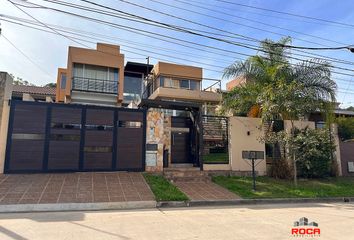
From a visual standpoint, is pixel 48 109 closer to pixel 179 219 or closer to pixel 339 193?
pixel 179 219

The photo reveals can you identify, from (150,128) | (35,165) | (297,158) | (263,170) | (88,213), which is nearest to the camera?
(88,213)

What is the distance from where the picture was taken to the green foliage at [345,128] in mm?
18438

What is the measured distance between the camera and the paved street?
537 centimetres

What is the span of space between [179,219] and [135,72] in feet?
71.4

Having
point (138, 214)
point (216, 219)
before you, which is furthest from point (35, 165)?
point (216, 219)

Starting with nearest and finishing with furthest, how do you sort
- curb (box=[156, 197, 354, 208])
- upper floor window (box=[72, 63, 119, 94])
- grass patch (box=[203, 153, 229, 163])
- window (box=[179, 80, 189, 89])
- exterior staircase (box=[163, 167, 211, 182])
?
curb (box=[156, 197, 354, 208]), exterior staircase (box=[163, 167, 211, 182]), grass patch (box=[203, 153, 229, 163]), upper floor window (box=[72, 63, 119, 94]), window (box=[179, 80, 189, 89])

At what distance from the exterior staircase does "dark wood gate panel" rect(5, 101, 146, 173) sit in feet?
4.54

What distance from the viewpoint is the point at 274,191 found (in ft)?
37.0

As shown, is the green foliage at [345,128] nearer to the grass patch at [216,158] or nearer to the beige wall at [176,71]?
the grass patch at [216,158]

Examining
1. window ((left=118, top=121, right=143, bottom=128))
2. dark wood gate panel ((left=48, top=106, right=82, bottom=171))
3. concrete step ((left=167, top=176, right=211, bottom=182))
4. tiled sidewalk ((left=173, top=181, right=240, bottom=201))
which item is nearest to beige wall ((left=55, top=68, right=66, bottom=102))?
dark wood gate panel ((left=48, top=106, right=82, bottom=171))

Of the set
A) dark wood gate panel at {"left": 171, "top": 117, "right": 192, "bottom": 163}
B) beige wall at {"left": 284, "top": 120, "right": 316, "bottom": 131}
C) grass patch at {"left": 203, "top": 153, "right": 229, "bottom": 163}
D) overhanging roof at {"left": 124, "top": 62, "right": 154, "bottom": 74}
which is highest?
overhanging roof at {"left": 124, "top": 62, "right": 154, "bottom": 74}

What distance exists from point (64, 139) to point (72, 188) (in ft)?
9.41

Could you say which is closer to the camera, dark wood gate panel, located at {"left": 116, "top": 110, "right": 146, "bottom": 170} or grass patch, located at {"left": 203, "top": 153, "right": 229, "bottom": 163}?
dark wood gate panel, located at {"left": 116, "top": 110, "right": 146, "bottom": 170}

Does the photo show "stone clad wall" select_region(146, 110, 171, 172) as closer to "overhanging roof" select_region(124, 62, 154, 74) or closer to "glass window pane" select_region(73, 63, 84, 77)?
"glass window pane" select_region(73, 63, 84, 77)
